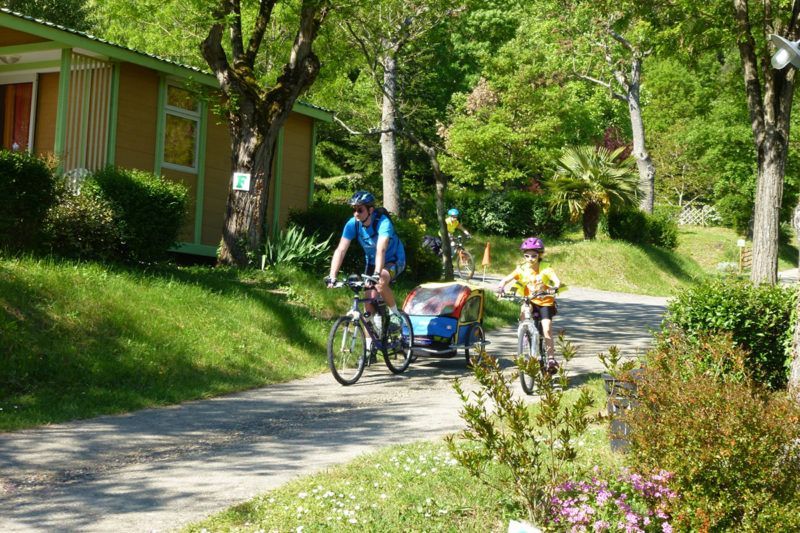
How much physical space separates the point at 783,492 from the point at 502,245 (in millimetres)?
24485

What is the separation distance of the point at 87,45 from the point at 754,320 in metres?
11.6

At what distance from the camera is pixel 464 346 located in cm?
1167

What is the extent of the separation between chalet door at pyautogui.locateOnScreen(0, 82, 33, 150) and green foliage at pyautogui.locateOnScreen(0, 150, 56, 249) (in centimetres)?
679

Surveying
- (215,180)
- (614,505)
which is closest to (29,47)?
(215,180)

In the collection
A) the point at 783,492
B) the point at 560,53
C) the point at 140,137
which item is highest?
the point at 560,53

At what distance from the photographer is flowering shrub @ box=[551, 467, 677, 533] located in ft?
16.1

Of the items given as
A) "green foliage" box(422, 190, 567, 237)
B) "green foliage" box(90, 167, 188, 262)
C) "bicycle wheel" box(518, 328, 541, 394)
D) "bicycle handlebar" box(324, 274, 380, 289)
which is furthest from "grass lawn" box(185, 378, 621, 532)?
"green foliage" box(422, 190, 567, 237)

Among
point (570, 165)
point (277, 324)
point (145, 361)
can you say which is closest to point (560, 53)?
point (570, 165)

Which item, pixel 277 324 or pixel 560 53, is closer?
pixel 277 324

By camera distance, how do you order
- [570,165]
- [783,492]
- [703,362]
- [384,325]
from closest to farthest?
[783,492], [703,362], [384,325], [570,165]

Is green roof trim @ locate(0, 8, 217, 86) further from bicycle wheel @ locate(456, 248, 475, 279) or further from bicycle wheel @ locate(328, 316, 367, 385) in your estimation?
bicycle wheel @ locate(456, 248, 475, 279)

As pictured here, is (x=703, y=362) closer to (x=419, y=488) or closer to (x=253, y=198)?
(x=419, y=488)

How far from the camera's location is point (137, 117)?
17828 mm

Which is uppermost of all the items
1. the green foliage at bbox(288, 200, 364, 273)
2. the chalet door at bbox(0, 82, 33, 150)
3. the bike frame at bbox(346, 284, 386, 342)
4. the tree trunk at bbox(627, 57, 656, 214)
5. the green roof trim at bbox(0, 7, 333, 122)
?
the tree trunk at bbox(627, 57, 656, 214)
